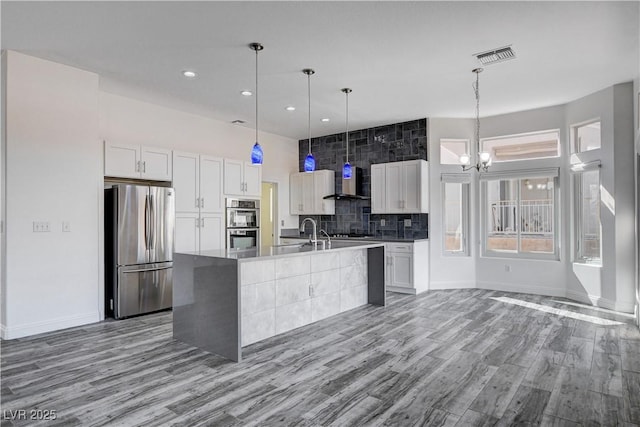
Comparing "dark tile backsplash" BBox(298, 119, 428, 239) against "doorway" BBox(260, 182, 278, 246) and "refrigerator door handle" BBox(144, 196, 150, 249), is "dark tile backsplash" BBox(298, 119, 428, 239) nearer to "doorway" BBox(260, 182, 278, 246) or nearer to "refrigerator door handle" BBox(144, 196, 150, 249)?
"doorway" BBox(260, 182, 278, 246)

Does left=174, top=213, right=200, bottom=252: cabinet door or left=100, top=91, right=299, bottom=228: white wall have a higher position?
left=100, top=91, right=299, bottom=228: white wall

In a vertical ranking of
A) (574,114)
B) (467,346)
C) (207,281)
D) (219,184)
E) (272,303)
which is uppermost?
(574,114)

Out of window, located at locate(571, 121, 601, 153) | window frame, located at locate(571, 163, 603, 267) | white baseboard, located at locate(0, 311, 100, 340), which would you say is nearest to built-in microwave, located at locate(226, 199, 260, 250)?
white baseboard, located at locate(0, 311, 100, 340)

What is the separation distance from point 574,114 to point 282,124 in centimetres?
467

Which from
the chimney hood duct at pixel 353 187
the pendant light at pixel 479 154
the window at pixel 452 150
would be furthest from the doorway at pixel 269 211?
the pendant light at pixel 479 154

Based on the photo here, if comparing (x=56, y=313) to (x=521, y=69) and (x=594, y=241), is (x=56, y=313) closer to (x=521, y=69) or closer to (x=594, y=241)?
(x=521, y=69)

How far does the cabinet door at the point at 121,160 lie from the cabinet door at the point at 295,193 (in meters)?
3.50

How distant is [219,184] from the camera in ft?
20.0

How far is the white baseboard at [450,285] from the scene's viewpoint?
650cm

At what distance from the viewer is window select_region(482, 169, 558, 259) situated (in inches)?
237

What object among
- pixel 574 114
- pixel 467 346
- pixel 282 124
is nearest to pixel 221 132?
pixel 282 124

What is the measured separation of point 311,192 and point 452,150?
112 inches

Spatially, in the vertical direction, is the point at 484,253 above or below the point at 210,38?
below

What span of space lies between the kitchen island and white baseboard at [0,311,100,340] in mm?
1344
